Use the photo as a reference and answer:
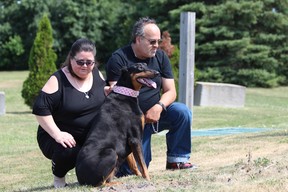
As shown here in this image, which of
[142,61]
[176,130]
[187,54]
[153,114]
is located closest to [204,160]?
[176,130]

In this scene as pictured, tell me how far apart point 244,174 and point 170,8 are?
102ft

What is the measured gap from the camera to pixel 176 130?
7.00 meters

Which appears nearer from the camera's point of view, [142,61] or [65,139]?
[65,139]

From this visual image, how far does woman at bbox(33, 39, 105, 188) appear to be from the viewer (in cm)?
604

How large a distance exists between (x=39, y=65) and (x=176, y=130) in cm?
1213

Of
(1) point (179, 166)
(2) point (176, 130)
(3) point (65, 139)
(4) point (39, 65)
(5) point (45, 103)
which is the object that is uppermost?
(5) point (45, 103)

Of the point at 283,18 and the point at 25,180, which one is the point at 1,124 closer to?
the point at 25,180

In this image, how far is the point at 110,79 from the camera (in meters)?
6.84

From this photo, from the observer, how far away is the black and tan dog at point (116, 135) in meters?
5.59

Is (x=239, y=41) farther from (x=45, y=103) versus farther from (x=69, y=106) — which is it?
(x=45, y=103)

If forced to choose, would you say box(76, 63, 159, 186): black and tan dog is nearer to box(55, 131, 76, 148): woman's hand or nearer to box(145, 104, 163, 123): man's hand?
box(55, 131, 76, 148): woman's hand

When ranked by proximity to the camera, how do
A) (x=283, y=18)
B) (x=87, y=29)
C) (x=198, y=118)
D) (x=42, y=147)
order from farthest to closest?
(x=87, y=29)
(x=283, y=18)
(x=198, y=118)
(x=42, y=147)

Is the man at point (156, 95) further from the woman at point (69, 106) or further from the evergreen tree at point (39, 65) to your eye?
the evergreen tree at point (39, 65)

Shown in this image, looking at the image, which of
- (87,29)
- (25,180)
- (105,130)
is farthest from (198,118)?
(87,29)
